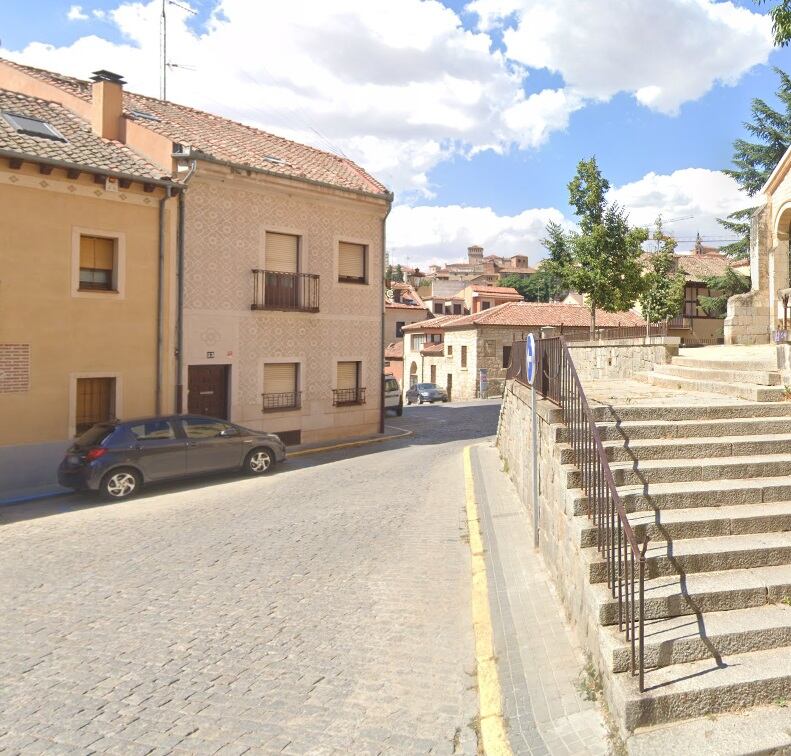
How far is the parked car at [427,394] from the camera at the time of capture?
35531 mm

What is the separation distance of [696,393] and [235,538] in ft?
20.4

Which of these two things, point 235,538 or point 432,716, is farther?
point 235,538

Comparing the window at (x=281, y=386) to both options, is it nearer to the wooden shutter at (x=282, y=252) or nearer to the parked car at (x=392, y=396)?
the wooden shutter at (x=282, y=252)

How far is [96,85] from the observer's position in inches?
598

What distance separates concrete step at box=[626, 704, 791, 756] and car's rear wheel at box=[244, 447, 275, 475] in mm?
10449

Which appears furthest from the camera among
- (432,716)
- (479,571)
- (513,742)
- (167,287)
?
(167,287)

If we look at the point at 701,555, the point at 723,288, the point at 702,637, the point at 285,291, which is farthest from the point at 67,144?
the point at 723,288

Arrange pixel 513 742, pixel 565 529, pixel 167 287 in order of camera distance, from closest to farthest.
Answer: pixel 513 742 < pixel 565 529 < pixel 167 287

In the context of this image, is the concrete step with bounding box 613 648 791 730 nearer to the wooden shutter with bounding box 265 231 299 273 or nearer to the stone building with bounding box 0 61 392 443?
the stone building with bounding box 0 61 392 443

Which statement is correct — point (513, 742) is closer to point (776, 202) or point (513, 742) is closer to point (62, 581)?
point (62, 581)

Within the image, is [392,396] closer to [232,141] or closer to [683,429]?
[232,141]

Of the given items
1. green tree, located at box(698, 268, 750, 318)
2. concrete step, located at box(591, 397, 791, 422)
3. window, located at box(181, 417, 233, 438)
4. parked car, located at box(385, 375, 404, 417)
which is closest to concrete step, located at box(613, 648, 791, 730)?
concrete step, located at box(591, 397, 791, 422)

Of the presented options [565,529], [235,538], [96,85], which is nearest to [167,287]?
[96,85]

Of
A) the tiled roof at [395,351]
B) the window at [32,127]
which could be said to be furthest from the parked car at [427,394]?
the window at [32,127]
